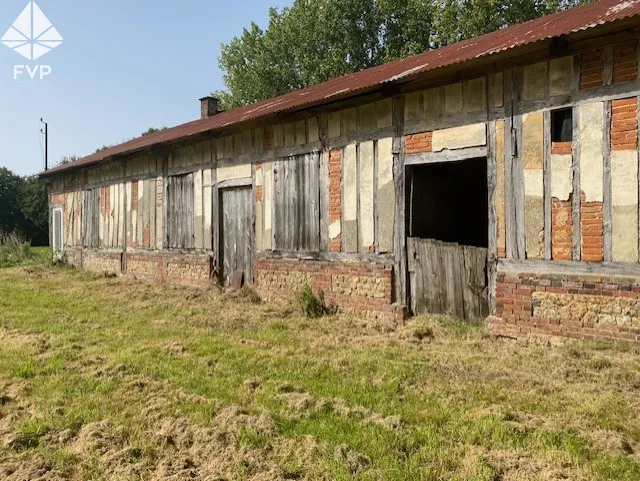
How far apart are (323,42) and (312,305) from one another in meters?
25.2

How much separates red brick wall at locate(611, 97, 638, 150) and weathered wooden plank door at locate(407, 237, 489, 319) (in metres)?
2.09

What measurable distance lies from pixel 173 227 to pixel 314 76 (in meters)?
19.5

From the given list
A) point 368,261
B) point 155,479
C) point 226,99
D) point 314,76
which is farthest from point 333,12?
point 155,479

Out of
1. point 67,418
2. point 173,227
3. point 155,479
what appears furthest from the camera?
point 173,227

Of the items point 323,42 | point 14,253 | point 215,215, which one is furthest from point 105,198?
point 323,42

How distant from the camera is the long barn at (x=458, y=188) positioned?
5.48 meters

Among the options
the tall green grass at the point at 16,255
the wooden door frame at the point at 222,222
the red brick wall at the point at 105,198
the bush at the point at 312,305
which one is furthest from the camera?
the tall green grass at the point at 16,255

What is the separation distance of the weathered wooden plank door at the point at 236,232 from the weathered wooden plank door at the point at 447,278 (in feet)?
13.8

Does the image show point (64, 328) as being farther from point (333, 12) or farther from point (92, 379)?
point (333, 12)

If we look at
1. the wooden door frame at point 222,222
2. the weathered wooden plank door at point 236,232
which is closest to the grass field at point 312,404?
the wooden door frame at point 222,222

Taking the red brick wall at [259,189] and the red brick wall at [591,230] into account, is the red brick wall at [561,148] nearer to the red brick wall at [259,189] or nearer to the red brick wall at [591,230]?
the red brick wall at [591,230]

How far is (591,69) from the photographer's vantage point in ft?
18.3

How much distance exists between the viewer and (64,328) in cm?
705

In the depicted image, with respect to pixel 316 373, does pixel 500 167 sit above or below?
above
